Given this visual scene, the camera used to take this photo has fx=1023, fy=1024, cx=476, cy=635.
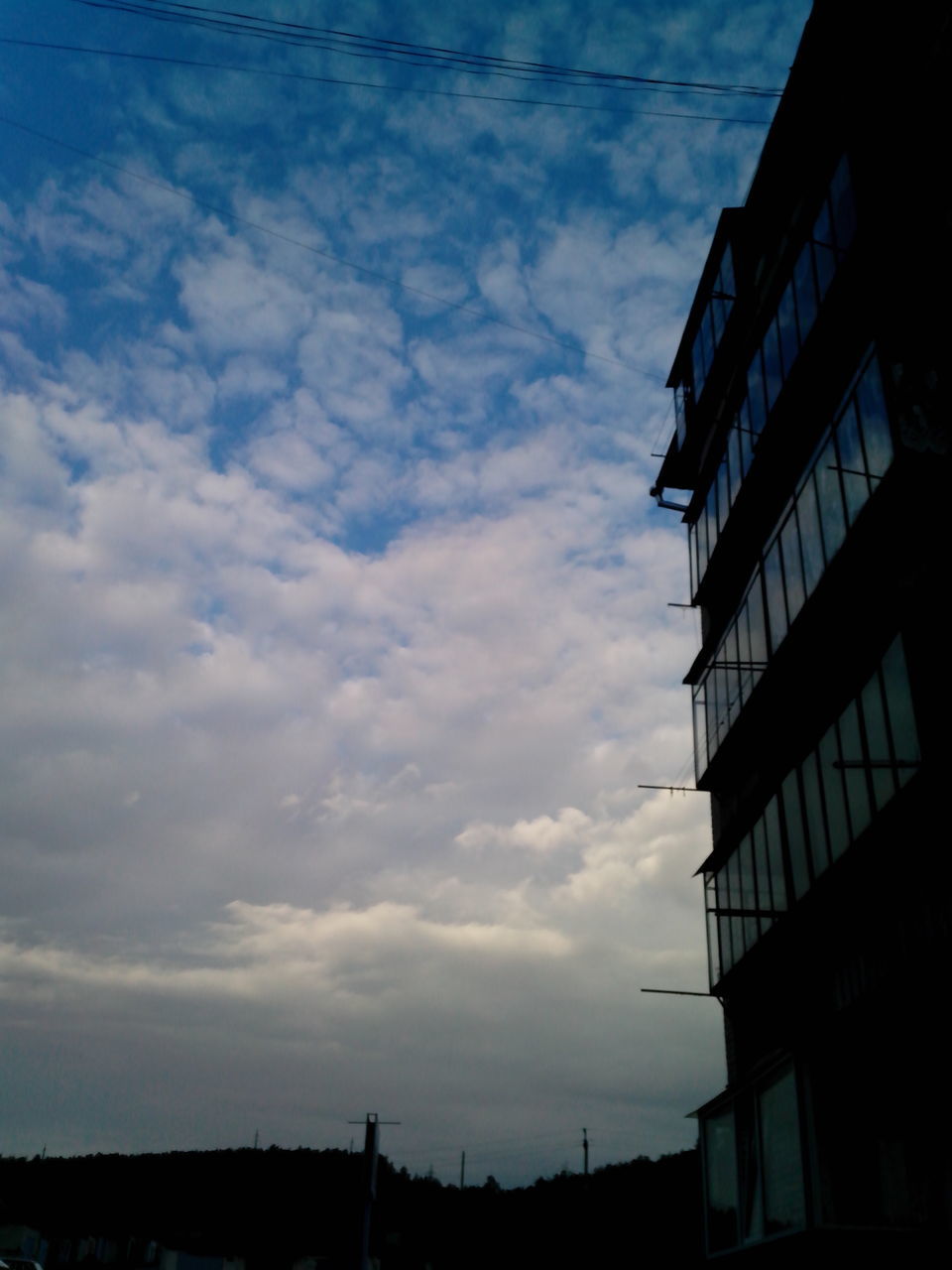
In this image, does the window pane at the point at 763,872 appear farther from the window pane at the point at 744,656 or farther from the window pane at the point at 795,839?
the window pane at the point at 744,656

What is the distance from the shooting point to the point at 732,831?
2236 cm

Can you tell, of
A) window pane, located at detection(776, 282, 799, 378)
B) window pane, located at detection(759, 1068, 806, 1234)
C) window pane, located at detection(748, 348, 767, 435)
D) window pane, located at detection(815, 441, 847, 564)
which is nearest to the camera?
window pane, located at detection(759, 1068, 806, 1234)

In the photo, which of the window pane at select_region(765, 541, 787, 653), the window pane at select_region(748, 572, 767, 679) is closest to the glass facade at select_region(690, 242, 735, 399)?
the window pane at select_region(748, 572, 767, 679)

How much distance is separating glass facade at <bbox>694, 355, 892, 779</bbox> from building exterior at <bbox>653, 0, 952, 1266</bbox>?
0.23 ft

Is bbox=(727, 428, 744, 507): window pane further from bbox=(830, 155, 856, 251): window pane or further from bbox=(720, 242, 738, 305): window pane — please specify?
bbox=(830, 155, 856, 251): window pane

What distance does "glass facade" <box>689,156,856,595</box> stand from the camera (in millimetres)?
18375

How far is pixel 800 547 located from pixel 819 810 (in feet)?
15.6

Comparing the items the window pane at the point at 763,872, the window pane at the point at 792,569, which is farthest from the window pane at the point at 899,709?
the window pane at the point at 763,872

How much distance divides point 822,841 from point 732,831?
5.35 m

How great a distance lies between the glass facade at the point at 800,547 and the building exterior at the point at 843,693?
0.23 feet

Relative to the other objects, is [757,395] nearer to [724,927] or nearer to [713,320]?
[713,320]

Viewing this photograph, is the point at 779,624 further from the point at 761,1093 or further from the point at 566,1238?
the point at 566,1238

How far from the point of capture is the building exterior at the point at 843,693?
46.2ft

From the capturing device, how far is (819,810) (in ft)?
56.6
